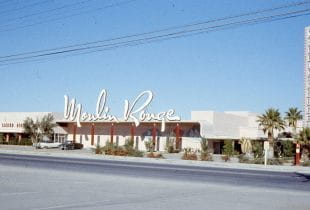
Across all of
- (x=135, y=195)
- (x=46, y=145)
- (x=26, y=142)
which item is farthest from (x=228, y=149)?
(x=135, y=195)

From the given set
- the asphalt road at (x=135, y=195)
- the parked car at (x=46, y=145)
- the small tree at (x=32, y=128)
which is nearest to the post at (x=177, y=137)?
the parked car at (x=46, y=145)

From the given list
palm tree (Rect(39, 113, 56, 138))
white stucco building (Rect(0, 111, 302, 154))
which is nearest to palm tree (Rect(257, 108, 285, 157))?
white stucco building (Rect(0, 111, 302, 154))

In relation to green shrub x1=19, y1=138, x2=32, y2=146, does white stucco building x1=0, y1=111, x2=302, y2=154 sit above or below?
above

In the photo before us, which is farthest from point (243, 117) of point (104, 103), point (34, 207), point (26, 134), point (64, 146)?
point (34, 207)

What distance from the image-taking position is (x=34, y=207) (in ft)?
38.1

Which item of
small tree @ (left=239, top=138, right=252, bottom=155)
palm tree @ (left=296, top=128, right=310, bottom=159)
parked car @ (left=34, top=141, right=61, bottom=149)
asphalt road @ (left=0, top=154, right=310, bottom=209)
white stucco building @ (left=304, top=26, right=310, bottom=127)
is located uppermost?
white stucco building @ (left=304, top=26, right=310, bottom=127)

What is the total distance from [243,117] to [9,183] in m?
59.9

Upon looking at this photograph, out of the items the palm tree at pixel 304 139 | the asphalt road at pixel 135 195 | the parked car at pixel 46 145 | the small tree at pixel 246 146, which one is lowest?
the parked car at pixel 46 145

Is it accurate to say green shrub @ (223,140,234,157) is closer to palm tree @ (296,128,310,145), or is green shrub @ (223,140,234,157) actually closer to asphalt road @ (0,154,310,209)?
palm tree @ (296,128,310,145)

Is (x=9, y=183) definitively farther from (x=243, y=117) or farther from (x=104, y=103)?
(x=243, y=117)

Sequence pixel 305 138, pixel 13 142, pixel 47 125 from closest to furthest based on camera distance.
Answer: pixel 305 138 → pixel 47 125 → pixel 13 142

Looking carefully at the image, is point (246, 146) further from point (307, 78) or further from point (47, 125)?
point (47, 125)

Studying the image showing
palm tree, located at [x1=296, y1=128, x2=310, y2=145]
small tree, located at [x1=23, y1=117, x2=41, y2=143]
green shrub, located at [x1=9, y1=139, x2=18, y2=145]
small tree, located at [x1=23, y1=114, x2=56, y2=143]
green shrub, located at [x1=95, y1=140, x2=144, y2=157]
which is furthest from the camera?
green shrub, located at [x1=9, y1=139, x2=18, y2=145]

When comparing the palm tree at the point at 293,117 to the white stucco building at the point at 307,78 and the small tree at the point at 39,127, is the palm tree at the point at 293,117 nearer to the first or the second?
the white stucco building at the point at 307,78
